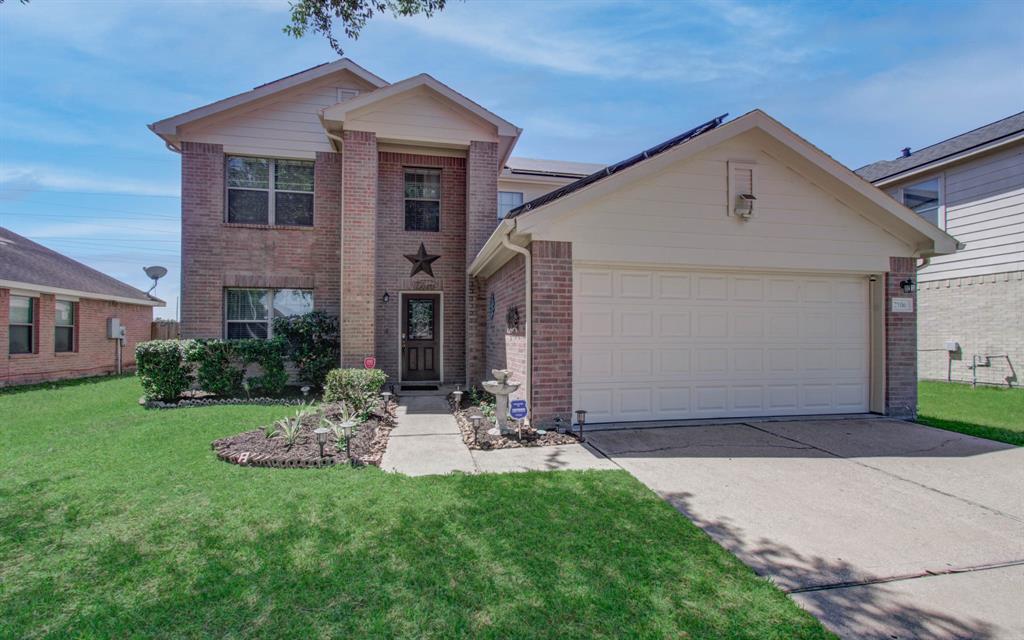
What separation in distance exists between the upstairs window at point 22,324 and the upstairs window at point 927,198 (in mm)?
23827

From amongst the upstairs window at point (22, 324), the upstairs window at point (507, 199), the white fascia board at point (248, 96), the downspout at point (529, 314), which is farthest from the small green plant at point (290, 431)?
the upstairs window at point (22, 324)

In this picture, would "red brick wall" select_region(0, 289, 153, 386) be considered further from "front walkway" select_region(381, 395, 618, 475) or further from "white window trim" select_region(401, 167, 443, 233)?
"front walkway" select_region(381, 395, 618, 475)

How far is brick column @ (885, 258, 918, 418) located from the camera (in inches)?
302

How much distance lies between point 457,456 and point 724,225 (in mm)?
5188

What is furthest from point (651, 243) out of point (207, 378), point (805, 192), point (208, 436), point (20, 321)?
point (20, 321)

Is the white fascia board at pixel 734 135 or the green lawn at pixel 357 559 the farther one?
the white fascia board at pixel 734 135

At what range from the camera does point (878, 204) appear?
7.26 meters

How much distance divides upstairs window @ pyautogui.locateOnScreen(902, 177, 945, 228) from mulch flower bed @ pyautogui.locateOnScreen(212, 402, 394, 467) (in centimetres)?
1495

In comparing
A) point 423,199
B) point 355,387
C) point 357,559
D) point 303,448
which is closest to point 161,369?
point 355,387

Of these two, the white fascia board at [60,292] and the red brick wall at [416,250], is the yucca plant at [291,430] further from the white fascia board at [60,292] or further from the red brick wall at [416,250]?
the white fascia board at [60,292]

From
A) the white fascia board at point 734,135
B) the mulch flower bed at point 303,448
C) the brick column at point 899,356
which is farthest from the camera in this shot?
the brick column at point 899,356

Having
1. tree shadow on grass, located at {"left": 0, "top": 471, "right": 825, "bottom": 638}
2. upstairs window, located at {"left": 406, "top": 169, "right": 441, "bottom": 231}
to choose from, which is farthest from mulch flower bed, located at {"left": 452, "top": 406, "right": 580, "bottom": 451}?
upstairs window, located at {"left": 406, "top": 169, "right": 441, "bottom": 231}

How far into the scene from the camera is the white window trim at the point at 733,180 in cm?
712

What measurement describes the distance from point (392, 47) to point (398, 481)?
5787 millimetres
